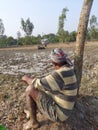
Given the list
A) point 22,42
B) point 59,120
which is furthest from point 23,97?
point 22,42

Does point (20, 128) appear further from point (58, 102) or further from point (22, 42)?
point (22, 42)

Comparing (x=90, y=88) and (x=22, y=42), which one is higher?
(x=90, y=88)

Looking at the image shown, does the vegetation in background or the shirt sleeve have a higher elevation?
the shirt sleeve

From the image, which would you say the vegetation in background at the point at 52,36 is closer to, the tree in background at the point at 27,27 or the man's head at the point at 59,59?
the tree in background at the point at 27,27

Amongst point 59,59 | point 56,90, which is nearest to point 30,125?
point 56,90

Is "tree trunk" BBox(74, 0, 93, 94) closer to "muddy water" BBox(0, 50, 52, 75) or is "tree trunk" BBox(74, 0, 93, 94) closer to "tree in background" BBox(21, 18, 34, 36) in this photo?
"muddy water" BBox(0, 50, 52, 75)

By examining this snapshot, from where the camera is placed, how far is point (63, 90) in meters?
4.38

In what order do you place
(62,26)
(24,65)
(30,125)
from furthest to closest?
(62,26) < (24,65) < (30,125)

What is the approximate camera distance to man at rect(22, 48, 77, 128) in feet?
14.1

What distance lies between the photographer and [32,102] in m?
4.51

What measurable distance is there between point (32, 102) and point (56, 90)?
44 cm

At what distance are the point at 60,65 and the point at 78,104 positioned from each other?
1511mm

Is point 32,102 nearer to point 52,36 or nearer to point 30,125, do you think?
point 30,125

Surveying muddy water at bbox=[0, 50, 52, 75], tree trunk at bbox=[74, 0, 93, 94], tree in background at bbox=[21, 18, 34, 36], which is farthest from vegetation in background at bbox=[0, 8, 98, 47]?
tree trunk at bbox=[74, 0, 93, 94]
